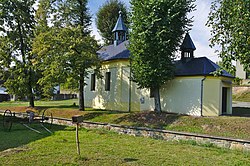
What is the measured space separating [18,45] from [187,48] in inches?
577

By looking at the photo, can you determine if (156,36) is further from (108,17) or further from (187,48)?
(108,17)

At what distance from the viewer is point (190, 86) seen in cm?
→ 1566

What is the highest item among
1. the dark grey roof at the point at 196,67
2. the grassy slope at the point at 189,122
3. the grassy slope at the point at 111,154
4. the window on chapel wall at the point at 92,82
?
the dark grey roof at the point at 196,67

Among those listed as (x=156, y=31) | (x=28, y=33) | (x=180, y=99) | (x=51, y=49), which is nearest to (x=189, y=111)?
(x=180, y=99)

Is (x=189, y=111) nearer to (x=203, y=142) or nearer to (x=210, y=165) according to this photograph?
(x=203, y=142)

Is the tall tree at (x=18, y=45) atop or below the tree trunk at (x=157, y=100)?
atop

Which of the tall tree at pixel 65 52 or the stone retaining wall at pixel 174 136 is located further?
the tall tree at pixel 65 52

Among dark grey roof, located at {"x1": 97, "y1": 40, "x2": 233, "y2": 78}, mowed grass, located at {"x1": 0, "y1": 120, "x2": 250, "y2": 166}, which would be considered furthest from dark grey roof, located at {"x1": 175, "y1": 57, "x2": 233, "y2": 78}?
mowed grass, located at {"x1": 0, "y1": 120, "x2": 250, "y2": 166}

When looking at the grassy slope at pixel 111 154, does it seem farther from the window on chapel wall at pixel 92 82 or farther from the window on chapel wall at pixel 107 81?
the window on chapel wall at pixel 92 82

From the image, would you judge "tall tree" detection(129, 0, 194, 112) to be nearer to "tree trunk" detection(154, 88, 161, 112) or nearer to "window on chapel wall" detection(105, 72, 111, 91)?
"tree trunk" detection(154, 88, 161, 112)

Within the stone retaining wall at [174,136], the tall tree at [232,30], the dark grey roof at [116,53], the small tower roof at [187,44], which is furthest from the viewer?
the dark grey roof at [116,53]

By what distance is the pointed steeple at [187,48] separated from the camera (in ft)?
57.3

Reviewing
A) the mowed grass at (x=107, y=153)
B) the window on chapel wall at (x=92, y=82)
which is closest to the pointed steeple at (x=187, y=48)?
the mowed grass at (x=107, y=153)

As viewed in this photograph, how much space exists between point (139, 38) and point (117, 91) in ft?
19.6
